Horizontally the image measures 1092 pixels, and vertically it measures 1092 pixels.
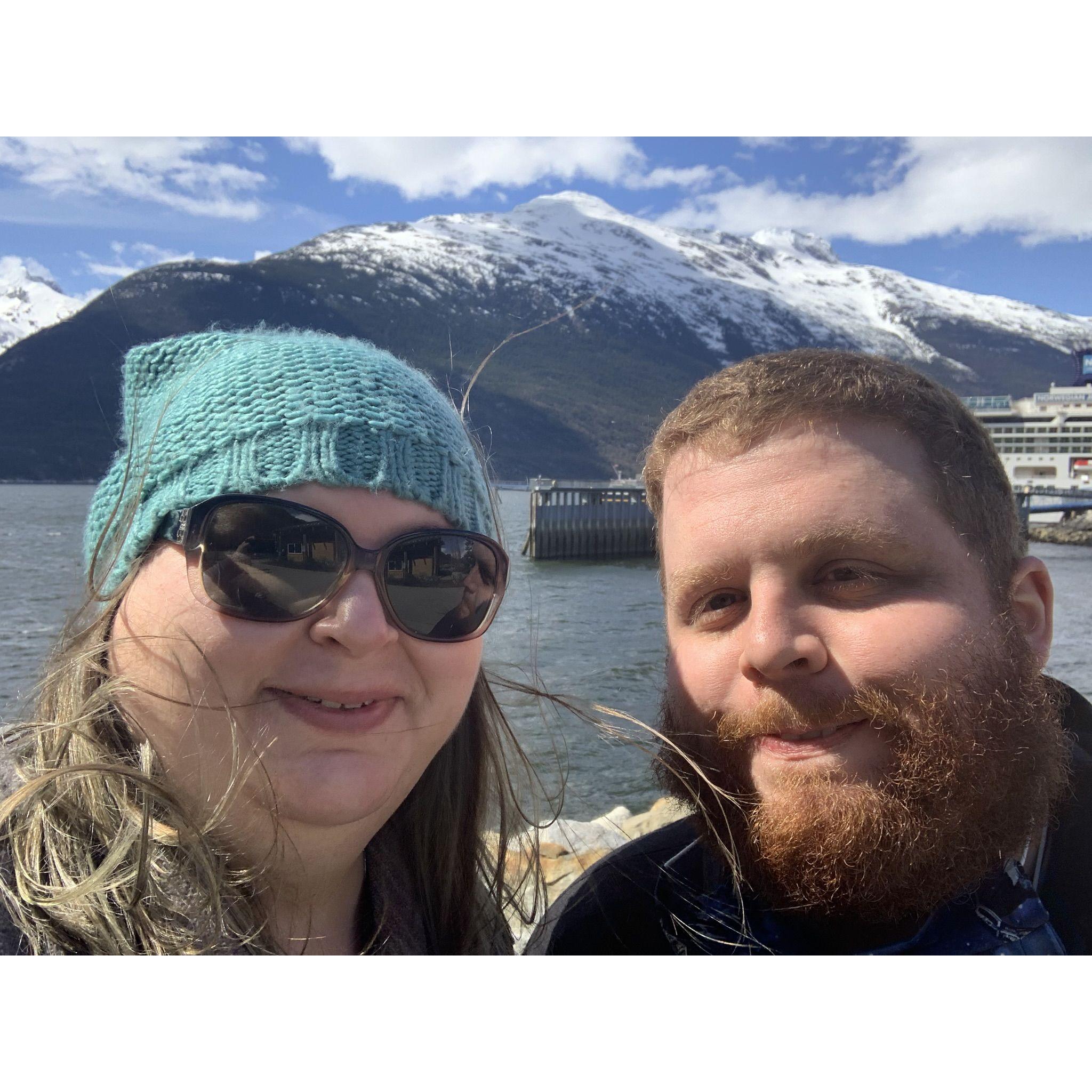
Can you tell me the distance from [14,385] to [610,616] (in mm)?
18590

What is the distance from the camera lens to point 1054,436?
85.6 feet

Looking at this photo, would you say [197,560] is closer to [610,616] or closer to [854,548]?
[854,548]

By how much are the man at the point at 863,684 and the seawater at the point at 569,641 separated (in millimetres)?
370

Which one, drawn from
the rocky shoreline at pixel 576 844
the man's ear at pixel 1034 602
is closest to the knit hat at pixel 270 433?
the man's ear at pixel 1034 602

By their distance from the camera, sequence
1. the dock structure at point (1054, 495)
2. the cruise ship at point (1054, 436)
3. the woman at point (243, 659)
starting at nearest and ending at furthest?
1. the woman at point (243, 659)
2. the cruise ship at point (1054, 436)
3. the dock structure at point (1054, 495)

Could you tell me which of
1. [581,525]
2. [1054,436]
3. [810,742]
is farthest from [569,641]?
[581,525]

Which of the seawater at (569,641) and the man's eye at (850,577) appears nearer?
the man's eye at (850,577)

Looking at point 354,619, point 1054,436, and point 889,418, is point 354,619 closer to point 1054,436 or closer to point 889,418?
point 889,418

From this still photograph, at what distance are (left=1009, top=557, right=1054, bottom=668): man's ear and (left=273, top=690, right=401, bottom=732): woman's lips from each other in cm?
132

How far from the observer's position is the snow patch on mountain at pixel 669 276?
1216 centimetres

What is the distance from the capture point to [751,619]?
156 centimetres

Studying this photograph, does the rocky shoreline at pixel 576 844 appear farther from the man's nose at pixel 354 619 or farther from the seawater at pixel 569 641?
the man's nose at pixel 354 619

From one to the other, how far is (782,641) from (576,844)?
12.4ft
